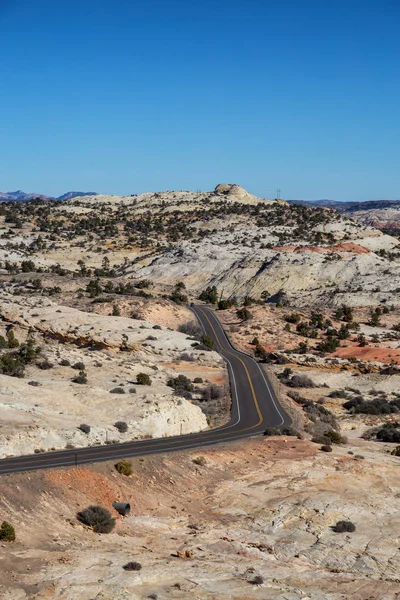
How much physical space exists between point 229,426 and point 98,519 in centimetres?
1978

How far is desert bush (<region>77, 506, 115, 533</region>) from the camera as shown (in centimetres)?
2798

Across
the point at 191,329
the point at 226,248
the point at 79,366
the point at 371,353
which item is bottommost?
the point at 371,353

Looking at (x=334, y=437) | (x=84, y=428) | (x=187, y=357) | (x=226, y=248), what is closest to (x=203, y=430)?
(x=334, y=437)

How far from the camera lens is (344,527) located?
30.7 m

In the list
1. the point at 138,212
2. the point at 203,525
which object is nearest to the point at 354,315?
the point at 203,525

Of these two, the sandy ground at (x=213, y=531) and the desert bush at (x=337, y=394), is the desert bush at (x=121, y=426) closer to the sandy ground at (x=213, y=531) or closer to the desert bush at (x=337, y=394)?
the sandy ground at (x=213, y=531)

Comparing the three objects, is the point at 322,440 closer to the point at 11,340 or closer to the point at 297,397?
the point at 297,397

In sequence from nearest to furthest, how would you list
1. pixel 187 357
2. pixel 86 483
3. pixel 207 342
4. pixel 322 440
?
1. pixel 86 483
2. pixel 322 440
3. pixel 187 357
4. pixel 207 342

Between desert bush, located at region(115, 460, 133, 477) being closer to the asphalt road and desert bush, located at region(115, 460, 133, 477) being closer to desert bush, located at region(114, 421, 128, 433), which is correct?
the asphalt road

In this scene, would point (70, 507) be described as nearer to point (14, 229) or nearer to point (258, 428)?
point (258, 428)

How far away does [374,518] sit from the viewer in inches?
1270

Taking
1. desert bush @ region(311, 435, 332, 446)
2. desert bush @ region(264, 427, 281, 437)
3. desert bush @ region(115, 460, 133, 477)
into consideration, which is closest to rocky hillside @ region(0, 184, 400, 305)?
desert bush @ region(311, 435, 332, 446)

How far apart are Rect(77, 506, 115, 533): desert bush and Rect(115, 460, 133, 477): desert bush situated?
406 centimetres

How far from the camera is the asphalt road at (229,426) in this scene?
1309 inches
